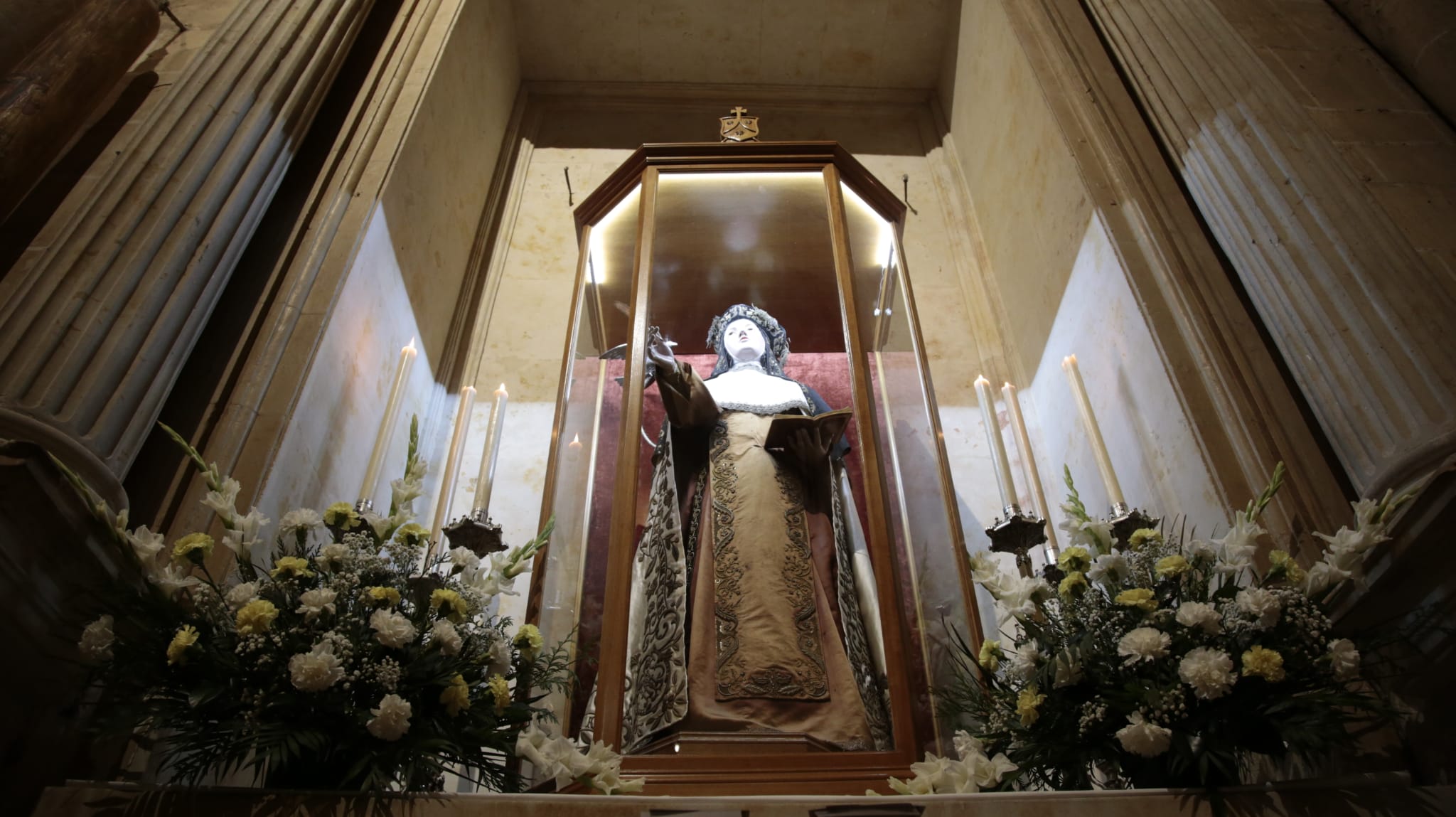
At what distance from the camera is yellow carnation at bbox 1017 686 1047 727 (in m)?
2.11

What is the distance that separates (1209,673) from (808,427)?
176cm

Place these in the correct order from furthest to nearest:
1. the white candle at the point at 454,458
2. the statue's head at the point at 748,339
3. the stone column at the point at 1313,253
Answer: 1. the statue's head at the point at 748,339
2. the white candle at the point at 454,458
3. the stone column at the point at 1313,253

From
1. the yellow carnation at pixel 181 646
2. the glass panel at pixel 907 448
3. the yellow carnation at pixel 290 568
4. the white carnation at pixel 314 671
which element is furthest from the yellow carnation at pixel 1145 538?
the yellow carnation at pixel 181 646

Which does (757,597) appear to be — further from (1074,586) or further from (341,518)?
(341,518)

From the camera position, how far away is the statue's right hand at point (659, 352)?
3.46m

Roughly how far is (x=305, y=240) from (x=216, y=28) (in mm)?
759

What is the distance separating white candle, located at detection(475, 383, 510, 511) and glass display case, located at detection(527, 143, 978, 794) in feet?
1.07

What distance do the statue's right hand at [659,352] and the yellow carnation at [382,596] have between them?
153 cm

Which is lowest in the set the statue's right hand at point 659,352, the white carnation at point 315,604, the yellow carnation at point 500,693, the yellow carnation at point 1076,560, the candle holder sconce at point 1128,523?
the yellow carnation at point 500,693

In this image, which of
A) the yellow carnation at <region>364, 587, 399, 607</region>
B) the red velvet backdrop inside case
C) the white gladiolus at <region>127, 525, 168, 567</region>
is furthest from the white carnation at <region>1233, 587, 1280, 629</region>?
the white gladiolus at <region>127, 525, 168, 567</region>

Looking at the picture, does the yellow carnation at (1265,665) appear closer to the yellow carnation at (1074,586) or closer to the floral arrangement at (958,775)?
the yellow carnation at (1074,586)

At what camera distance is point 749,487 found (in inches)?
132

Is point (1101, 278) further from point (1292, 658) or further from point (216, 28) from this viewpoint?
point (216, 28)

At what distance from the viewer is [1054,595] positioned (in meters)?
2.37
